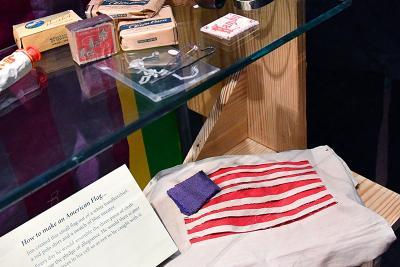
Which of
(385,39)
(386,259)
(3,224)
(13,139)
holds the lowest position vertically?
(386,259)

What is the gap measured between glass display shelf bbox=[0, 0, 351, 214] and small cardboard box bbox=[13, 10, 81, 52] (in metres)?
0.01

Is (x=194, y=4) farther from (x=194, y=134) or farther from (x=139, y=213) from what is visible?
(x=194, y=134)

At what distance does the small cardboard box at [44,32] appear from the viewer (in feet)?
2.27

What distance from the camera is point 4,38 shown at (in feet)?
2.45

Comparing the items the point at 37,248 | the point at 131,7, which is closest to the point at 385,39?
the point at 131,7

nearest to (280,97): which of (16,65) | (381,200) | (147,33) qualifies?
(381,200)

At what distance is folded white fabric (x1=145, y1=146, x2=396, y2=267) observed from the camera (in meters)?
0.75

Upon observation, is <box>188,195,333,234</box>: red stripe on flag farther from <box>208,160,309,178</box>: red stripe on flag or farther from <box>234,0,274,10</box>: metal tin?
<box>234,0,274,10</box>: metal tin

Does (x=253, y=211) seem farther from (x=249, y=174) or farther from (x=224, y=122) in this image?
(x=224, y=122)

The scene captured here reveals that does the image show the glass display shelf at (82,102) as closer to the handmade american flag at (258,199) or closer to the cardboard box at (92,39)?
the cardboard box at (92,39)

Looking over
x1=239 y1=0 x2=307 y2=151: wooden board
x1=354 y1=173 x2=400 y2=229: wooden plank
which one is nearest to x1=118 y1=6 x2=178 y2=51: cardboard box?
x1=239 y1=0 x2=307 y2=151: wooden board

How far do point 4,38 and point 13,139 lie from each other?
20 centimetres

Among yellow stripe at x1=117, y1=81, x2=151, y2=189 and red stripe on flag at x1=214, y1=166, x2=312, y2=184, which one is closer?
red stripe on flag at x1=214, y1=166, x2=312, y2=184

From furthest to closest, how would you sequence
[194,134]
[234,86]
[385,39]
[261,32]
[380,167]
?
1. [385,39]
2. [380,167]
3. [194,134]
4. [234,86]
5. [261,32]
